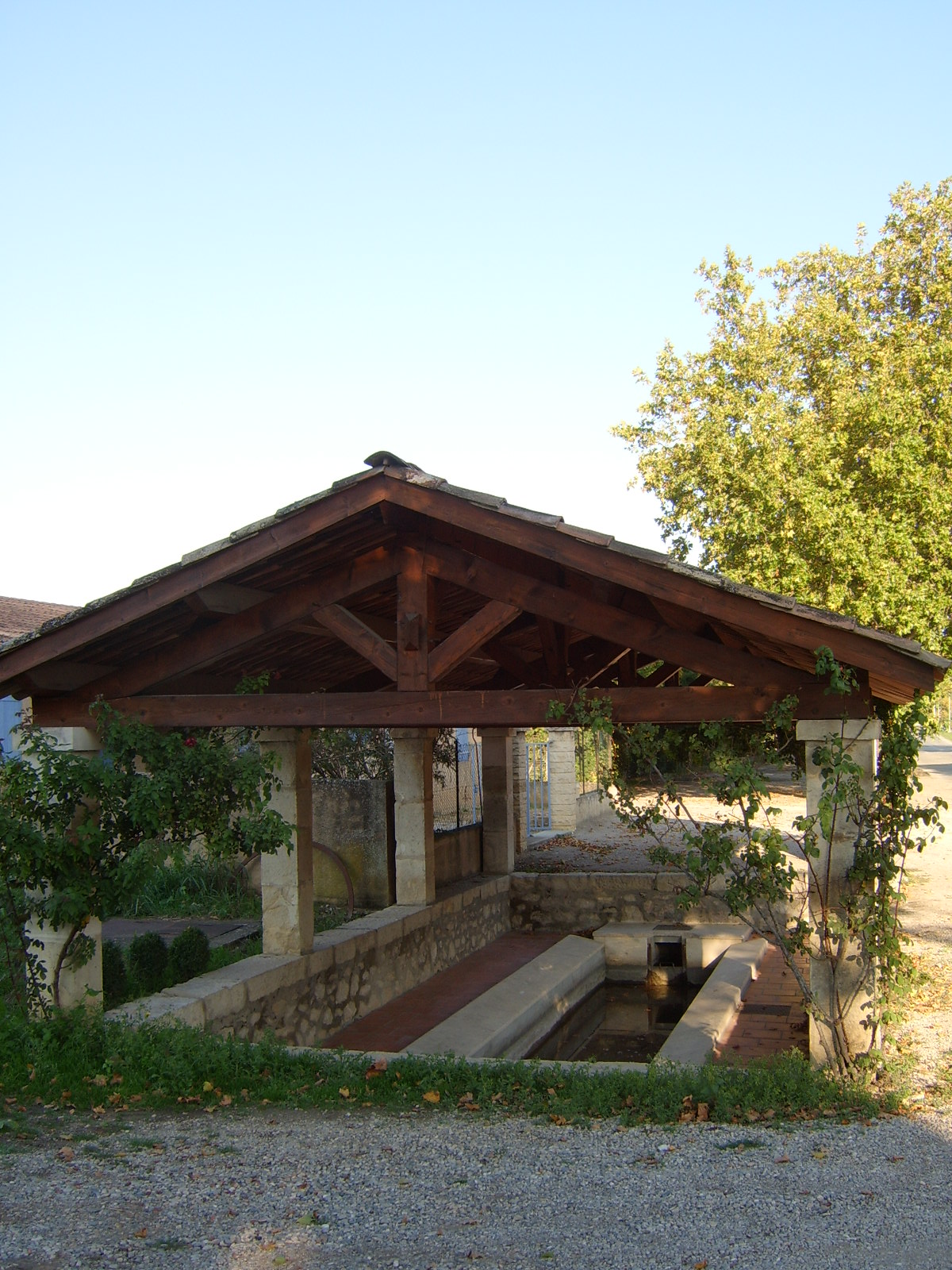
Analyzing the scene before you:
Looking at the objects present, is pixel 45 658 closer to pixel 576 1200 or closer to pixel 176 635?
pixel 176 635

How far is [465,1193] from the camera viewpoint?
4.84 meters

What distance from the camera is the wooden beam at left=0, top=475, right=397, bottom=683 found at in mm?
6801

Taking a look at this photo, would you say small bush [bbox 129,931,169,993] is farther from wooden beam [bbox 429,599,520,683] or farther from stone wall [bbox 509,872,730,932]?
stone wall [bbox 509,872,730,932]

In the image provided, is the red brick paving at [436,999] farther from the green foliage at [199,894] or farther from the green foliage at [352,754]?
the green foliage at [352,754]

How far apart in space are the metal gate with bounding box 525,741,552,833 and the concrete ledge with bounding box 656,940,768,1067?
7.94 metres

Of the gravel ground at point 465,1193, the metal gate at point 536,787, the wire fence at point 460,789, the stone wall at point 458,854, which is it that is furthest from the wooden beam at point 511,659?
the metal gate at point 536,787

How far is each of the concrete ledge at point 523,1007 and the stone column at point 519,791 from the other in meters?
2.99

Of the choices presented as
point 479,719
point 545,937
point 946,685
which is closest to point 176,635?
point 479,719

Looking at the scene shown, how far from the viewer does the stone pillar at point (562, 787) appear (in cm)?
2120

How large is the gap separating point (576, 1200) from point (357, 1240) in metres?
0.97

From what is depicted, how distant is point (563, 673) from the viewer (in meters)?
9.45

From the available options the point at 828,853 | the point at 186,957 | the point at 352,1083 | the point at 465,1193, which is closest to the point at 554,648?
the point at 828,853

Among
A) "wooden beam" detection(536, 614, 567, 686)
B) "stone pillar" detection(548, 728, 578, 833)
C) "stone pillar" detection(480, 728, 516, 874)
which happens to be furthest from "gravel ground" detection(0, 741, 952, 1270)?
"stone pillar" detection(548, 728, 578, 833)

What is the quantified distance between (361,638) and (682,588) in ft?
7.17
